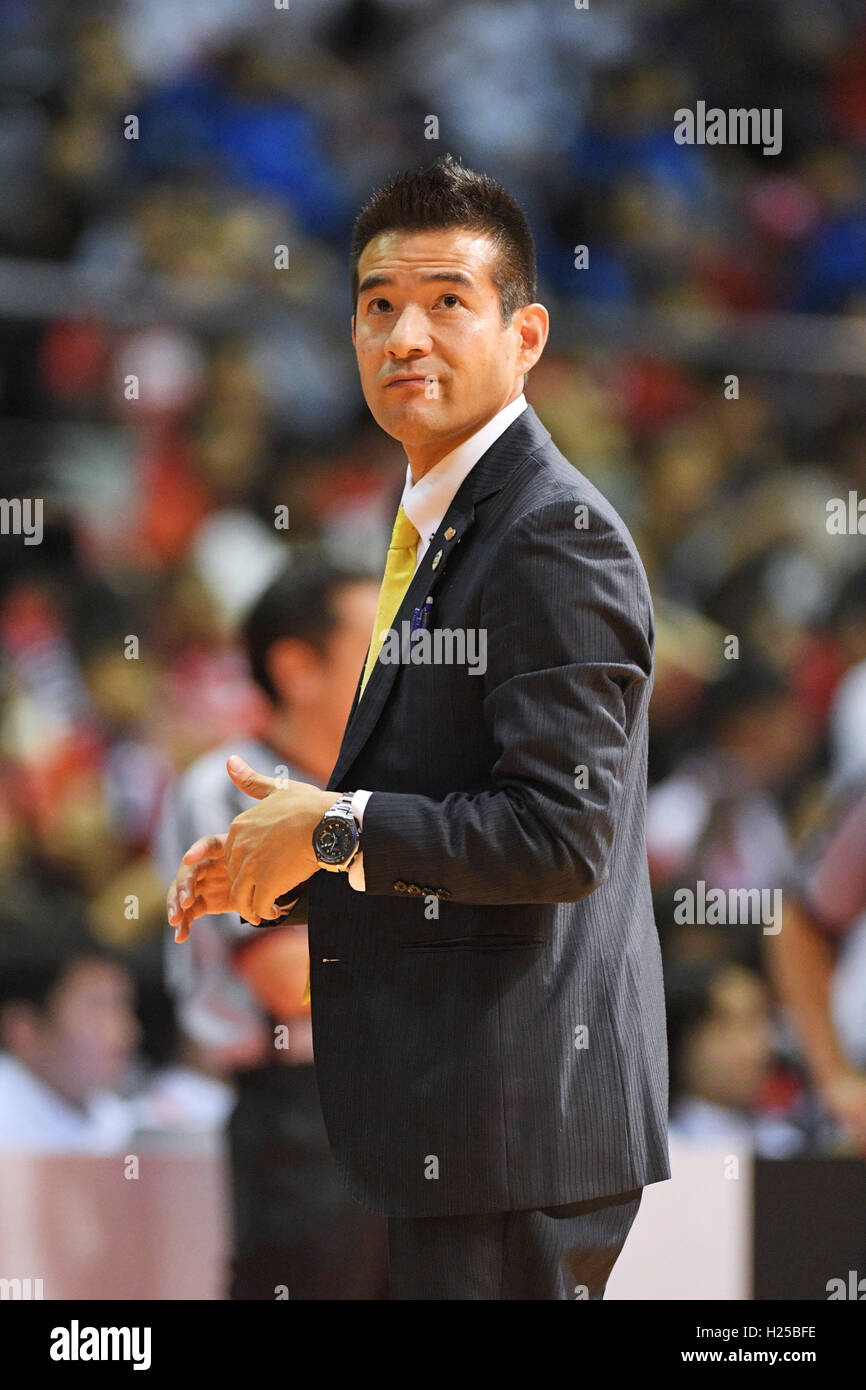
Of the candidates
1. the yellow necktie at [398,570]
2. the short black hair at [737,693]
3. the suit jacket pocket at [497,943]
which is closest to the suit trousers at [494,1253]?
the suit jacket pocket at [497,943]

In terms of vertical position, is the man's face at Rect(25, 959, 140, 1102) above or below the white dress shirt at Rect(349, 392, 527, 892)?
below

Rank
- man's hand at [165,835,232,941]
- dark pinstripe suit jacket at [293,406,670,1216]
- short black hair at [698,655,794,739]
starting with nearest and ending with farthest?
dark pinstripe suit jacket at [293,406,670,1216], man's hand at [165,835,232,941], short black hair at [698,655,794,739]

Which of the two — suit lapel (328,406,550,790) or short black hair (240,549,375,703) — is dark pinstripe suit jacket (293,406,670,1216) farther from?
short black hair (240,549,375,703)

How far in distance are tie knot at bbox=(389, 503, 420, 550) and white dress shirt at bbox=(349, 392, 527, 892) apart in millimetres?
35

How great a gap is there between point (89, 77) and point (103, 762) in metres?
1.79

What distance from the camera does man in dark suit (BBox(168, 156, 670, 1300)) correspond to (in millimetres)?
1266

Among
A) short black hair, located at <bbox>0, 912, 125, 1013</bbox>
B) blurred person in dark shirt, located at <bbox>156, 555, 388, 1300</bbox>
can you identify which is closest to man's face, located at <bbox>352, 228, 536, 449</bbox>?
blurred person in dark shirt, located at <bbox>156, 555, 388, 1300</bbox>

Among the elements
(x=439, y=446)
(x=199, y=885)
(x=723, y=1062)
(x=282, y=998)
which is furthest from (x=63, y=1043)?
(x=439, y=446)

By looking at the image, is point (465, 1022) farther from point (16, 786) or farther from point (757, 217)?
point (757, 217)

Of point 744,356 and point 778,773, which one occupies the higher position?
point 744,356

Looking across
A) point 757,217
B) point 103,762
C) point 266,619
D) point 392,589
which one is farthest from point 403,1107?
point 757,217

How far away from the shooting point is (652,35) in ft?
13.5

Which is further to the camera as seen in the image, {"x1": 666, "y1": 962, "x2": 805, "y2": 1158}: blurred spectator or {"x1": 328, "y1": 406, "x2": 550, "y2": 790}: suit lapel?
{"x1": 666, "y1": 962, "x2": 805, "y2": 1158}: blurred spectator

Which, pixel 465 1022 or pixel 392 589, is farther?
pixel 392 589
